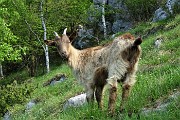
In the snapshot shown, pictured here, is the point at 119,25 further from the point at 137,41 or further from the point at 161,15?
the point at 137,41

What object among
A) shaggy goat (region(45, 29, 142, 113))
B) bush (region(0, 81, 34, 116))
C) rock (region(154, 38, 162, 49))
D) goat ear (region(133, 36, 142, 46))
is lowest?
bush (region(0, 81, 34, 116))

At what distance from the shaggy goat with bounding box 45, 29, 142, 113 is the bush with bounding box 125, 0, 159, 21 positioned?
24.4 meters

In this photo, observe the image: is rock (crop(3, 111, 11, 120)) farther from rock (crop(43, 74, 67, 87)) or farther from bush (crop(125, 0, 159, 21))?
bush (crop(125, 0, 159, 21))

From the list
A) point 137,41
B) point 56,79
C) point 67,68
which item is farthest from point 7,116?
point 137,41

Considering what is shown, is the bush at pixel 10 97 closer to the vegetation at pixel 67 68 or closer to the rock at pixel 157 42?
the vegetation at pixel 67 68

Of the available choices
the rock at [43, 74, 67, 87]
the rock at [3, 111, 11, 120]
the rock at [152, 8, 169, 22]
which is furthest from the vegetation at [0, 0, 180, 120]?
the rock at [152, 8, 169, 22]

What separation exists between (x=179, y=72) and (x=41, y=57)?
38.0 metres

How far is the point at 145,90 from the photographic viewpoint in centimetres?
877

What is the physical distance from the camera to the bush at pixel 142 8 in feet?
111

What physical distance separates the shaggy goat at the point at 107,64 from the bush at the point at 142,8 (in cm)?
2436

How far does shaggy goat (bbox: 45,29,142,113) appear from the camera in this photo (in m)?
8.36

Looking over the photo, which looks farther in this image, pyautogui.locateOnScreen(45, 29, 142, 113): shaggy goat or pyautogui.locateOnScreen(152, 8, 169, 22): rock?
pyautogui.locateOnScreen(152, 8, 169, 22): rock

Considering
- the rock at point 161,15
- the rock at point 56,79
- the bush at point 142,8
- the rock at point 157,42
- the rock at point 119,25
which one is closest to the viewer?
the rock at point 157,42

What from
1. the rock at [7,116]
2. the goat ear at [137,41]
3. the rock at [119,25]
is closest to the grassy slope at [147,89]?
the rock at [7,116]
